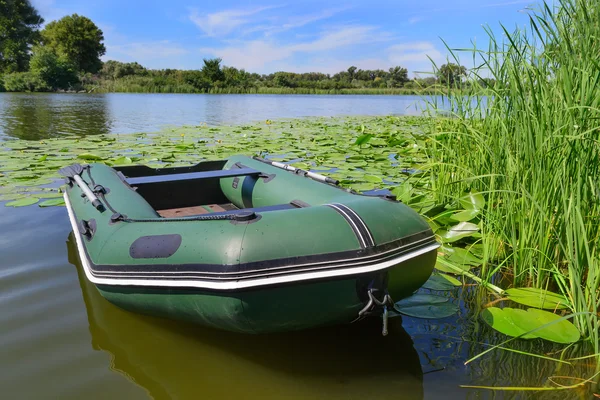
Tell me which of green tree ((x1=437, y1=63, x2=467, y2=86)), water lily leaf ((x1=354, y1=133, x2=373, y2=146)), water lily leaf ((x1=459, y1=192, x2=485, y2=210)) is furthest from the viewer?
water lily leaf ((x1=354, y1=133, x2=373, y2=146))

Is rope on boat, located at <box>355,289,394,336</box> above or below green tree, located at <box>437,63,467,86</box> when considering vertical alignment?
below

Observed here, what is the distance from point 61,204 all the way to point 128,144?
2952mm

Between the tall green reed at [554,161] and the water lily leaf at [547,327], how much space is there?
0.19 feet

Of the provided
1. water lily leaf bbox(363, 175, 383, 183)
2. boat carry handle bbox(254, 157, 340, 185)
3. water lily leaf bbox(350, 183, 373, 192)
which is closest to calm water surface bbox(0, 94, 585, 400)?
boat carry handle bbox(254, 157, 340, 185)

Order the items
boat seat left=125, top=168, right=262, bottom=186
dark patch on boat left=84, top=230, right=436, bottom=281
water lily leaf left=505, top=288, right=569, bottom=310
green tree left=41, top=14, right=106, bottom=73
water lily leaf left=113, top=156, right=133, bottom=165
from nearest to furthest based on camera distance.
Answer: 1. dark patch on boat left=84, top=230, right=436, bottom=281
2. water lily leaf left=505, top=288, right=569, bottom=310
3. boat seat left=125, top=168, right=262, bottom=186
4. water lily leaf left=113, top=156, right=133, bottom=165
5. green tree left=41, top=14, right=106, bottom=73

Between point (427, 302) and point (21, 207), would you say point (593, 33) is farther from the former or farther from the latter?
point (21, 207)

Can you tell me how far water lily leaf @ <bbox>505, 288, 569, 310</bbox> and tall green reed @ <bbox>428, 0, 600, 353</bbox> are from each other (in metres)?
0.05

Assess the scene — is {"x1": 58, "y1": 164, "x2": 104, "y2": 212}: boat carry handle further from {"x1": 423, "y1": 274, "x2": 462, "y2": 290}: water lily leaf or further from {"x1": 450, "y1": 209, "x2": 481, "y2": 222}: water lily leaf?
{"x1": 450, "y1": 209, "x2": 481, "y2": 222}: water lily leaf

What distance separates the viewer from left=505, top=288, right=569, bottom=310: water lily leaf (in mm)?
1890

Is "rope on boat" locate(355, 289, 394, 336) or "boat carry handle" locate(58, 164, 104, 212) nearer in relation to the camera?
"rope on boat" locate(355, 289, 394, 336)

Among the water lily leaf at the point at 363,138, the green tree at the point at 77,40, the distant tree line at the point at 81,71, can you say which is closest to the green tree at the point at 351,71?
the distant tree line at the point at 81,71

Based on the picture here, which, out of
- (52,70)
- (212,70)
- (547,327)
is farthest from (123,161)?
(212,70)

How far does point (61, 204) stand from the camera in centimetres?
343

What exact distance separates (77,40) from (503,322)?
1677 inches
